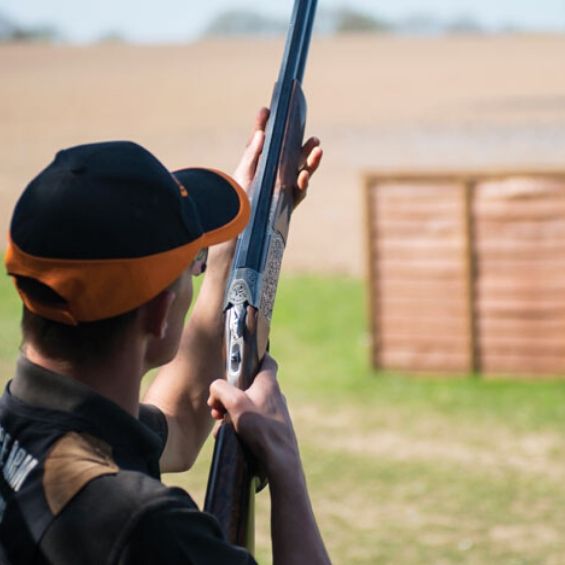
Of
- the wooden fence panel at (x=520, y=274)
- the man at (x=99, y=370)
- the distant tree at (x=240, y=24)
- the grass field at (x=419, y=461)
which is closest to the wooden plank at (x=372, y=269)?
the grass field at (x=419, y=461)

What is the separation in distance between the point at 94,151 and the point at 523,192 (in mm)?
8104

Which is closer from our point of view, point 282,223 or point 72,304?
point 72,304

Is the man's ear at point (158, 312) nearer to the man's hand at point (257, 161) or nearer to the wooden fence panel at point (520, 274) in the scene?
the man's hand at point (257, 161)

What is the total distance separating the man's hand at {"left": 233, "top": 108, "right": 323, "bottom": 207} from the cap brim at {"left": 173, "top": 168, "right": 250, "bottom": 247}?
382 millimetres

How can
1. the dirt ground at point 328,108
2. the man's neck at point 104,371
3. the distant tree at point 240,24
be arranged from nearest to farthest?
the man's neck at point 104,371, the dirt ground at point 328,108, the distant tree at point 240,24

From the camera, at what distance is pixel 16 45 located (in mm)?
64250

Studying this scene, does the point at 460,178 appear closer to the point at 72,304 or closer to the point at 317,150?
the point at 317,150

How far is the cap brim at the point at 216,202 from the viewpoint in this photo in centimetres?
220

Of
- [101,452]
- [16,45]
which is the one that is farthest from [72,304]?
[16,45]

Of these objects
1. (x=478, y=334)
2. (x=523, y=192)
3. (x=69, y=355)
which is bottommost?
(x=478, y=334)

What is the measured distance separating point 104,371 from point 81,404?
6 centimetres

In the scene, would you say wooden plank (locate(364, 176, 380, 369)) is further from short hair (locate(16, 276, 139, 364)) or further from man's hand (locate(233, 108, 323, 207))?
short hair (locate(16, 276, 139, 364))

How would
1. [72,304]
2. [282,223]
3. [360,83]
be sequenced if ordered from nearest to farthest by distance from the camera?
[72,304], [282,223], [360,83]

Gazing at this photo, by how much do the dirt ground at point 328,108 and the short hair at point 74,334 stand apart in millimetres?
13899
